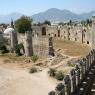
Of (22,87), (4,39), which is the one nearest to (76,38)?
(4,39)

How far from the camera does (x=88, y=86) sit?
15.9 metres

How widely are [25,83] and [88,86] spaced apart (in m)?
18.1


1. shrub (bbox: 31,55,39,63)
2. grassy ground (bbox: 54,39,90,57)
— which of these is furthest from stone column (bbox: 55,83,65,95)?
shrub (bbox: 31,55,39,63)

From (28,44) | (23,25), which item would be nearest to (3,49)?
(28,44)

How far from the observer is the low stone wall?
12.4 m

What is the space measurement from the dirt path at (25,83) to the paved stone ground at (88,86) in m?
11.3

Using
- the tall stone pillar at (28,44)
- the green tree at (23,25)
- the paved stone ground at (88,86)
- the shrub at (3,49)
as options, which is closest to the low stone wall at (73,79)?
the paved stone ground at (88,86)

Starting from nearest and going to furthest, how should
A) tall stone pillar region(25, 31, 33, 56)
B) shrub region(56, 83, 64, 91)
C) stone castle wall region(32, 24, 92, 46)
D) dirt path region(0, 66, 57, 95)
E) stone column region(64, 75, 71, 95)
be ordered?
shrub region(56, 83, 64, 91)
stone column region(64, 75, 71, 95)
dirt path region(0, 66, 57, 95)
tall stone pillar region(25, 31, 33, 56)
stone castle wall region(32, 24, 92, 46)

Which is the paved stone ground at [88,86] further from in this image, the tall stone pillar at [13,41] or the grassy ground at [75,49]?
the tall stone pillar at [13,41]

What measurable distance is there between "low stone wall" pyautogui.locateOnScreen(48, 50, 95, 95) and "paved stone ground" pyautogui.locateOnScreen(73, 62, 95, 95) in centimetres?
21

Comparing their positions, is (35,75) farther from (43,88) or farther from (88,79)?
(88,79)

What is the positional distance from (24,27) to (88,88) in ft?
209

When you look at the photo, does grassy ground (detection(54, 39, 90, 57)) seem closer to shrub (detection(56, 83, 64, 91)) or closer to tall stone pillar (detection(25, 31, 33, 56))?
tall stone pillar (detection(25, 31, 33, 56))

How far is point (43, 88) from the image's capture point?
30.1 m
